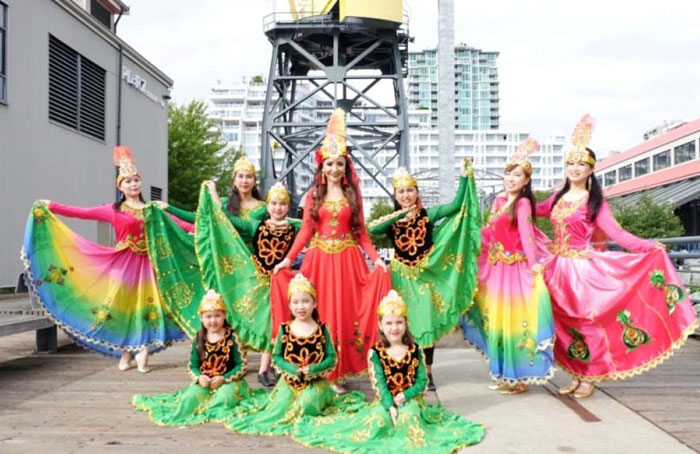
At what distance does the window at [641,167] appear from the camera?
4588cm

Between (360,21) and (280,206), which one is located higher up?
(360,21)

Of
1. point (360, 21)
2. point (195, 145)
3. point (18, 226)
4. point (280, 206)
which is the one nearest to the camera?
point (280, 206)

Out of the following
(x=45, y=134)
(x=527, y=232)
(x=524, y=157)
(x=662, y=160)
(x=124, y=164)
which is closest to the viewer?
(x=527, y=232)

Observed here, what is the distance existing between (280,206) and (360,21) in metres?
20.1

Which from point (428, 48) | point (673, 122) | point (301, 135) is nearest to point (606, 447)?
point (301, 135)

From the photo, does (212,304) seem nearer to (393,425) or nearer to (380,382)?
(380,382)

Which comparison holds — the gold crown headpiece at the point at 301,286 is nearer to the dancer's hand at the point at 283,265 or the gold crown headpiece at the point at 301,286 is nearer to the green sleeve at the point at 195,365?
the dancer's hand at the point at 283,265

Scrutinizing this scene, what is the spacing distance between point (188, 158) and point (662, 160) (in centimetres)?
3173

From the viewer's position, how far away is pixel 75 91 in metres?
16.1

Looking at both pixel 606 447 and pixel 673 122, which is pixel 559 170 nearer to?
pixel 673 122

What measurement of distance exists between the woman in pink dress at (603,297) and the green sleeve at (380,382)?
163cm

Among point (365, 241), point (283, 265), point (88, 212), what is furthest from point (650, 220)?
point (88, 212)

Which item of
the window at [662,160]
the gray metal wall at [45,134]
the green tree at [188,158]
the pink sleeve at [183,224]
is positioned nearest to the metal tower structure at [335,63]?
the green tree at [188,158]

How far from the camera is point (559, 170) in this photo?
Result: 12044 centimetres
